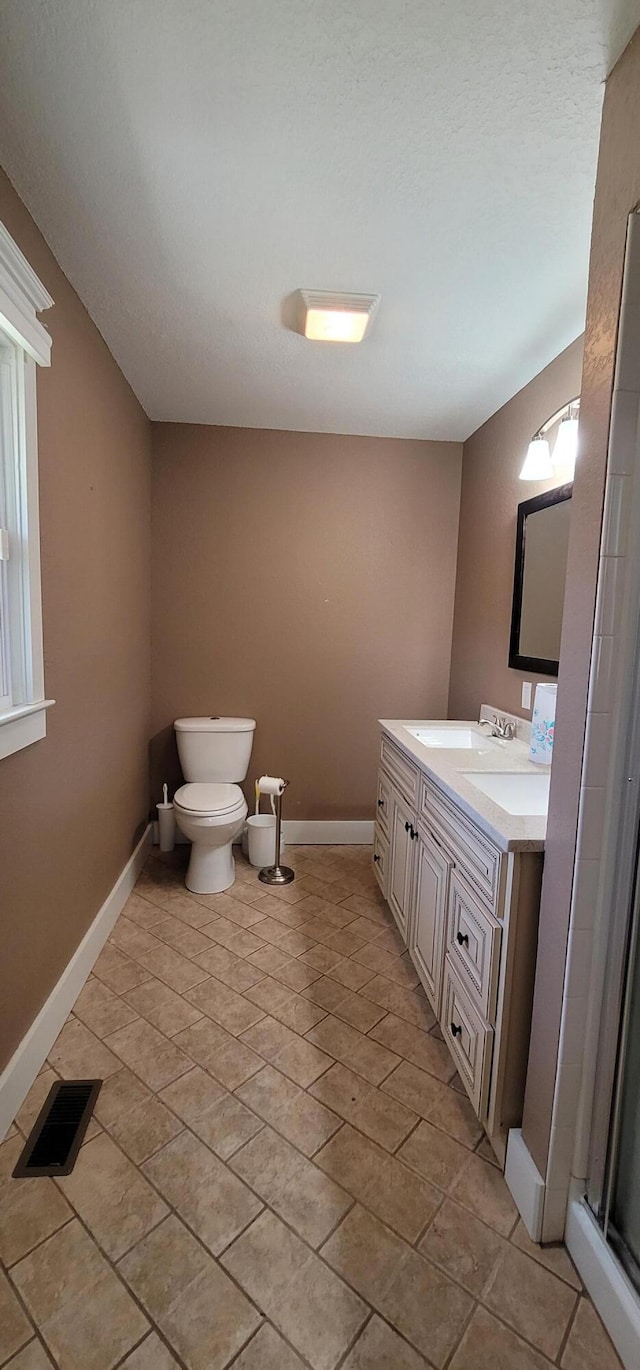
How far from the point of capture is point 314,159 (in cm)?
126

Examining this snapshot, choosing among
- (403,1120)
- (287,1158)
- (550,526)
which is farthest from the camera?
(550,526)

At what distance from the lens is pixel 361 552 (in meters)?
3.09

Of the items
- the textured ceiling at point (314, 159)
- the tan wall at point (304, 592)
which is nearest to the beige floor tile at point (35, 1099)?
the tan wall at point (304, 592)

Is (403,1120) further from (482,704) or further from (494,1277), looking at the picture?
(482,704)

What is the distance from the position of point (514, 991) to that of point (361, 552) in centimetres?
233

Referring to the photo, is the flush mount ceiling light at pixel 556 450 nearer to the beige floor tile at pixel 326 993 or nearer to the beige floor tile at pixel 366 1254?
the beige floor tile at pixel 326 993

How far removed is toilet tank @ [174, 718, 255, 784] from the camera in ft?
9.53

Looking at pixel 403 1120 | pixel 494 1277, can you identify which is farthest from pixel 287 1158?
pixel 494 1277

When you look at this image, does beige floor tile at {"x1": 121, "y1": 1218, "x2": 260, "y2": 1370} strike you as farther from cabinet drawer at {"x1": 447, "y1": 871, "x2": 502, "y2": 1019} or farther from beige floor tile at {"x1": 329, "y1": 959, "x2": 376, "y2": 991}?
beige floor tile at {"x1": 329, "y1": 959, "x2": 376, "y2": 991}

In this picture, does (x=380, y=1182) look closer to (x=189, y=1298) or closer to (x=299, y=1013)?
(x=189, y=1298)

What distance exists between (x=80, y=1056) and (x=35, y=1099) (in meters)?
0.17

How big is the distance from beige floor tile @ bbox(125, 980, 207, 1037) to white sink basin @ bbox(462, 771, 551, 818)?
121 cm

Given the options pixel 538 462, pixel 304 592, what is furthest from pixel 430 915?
pixel 304 592

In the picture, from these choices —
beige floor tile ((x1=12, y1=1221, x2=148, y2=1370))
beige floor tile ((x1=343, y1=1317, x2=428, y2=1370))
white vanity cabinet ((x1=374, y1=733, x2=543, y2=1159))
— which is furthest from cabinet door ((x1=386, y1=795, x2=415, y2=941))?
beige floor tile ((x1=12, y1=1221, x2=148, y2=1370))
